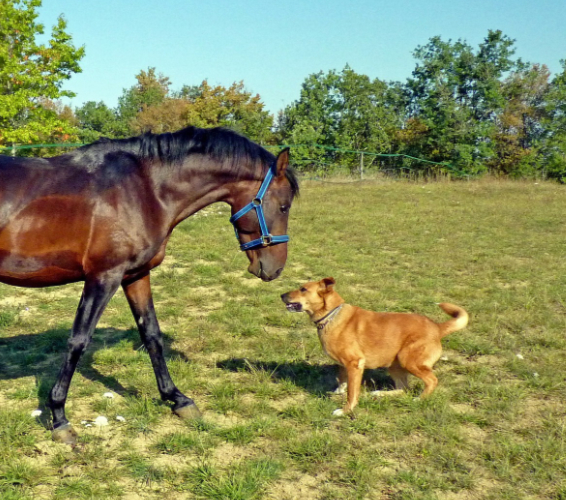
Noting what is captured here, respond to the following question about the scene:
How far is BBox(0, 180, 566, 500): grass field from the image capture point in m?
3.51

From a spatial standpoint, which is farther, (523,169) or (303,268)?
(523,169)

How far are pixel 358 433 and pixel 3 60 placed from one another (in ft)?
102

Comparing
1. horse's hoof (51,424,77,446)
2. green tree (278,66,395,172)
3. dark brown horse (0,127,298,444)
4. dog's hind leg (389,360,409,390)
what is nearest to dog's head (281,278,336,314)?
dark brown horse (0,127,298,444)

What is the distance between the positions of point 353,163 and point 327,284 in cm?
2819

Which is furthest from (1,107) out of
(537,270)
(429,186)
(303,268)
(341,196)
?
(537,270)

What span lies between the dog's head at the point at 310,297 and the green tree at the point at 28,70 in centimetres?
2759

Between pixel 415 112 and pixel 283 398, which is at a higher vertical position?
pixel 415 112

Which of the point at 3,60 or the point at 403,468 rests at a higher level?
the point at 3,60

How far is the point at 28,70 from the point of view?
30.0 m

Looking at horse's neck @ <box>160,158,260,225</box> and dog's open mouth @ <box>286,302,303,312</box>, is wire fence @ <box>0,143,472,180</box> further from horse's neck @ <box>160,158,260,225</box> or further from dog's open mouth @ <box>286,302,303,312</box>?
horse's neck @ <box>160,158,260,225</box>

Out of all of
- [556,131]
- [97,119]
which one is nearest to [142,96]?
[97,119]

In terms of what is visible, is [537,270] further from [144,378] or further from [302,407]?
[144,378]

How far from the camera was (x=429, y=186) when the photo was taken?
24375mm

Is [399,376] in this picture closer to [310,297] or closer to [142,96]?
[310,297]
